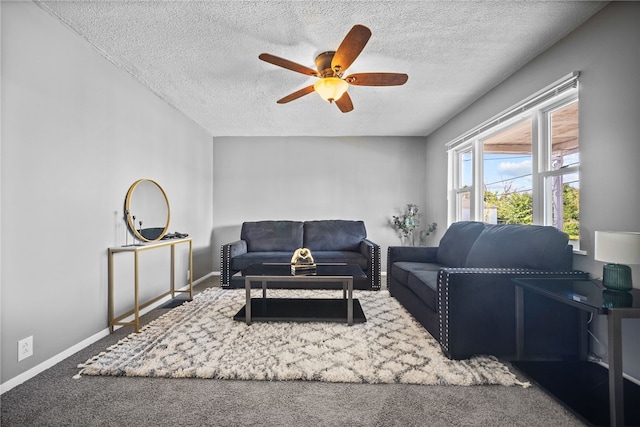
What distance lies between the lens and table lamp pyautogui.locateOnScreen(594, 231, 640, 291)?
1526 millimetres

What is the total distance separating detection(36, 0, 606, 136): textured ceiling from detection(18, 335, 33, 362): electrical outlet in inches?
85.6

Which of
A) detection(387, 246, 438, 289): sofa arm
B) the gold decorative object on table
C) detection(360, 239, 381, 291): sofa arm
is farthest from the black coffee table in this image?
detection(360, 239, 381, 291): sofa arm

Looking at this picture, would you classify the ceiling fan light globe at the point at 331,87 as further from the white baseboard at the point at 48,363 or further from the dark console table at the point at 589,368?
the white baseboard at the point at 48,363

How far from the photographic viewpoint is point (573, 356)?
2.04m

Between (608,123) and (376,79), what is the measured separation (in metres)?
1.60

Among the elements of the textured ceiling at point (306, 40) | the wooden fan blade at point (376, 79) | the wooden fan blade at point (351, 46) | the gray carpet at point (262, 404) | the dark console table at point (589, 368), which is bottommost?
the gray carpet at point (262, 404)

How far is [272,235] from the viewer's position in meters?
4.73

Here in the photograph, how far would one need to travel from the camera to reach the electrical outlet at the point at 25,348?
1.79 metres

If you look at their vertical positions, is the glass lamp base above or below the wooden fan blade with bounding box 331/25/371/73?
below

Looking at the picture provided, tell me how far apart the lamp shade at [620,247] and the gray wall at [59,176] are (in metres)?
3.39

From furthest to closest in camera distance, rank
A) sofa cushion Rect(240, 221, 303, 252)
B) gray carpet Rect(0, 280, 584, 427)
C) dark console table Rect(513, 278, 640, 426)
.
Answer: sofa cushion Rect(240, 221, 303, 252)
gray carpet Rect(0, 280, 584, 427)
dark console table Rect(513, 278, 640, 426)

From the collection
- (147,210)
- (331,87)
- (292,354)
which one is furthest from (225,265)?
(331,87)

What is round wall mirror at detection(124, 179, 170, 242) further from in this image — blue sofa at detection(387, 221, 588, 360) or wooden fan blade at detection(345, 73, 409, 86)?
blue sofa at detection(387, 221, 588, 360)

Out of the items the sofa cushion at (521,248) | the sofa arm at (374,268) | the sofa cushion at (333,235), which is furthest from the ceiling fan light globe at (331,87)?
the sofa cushion at (333,235)
